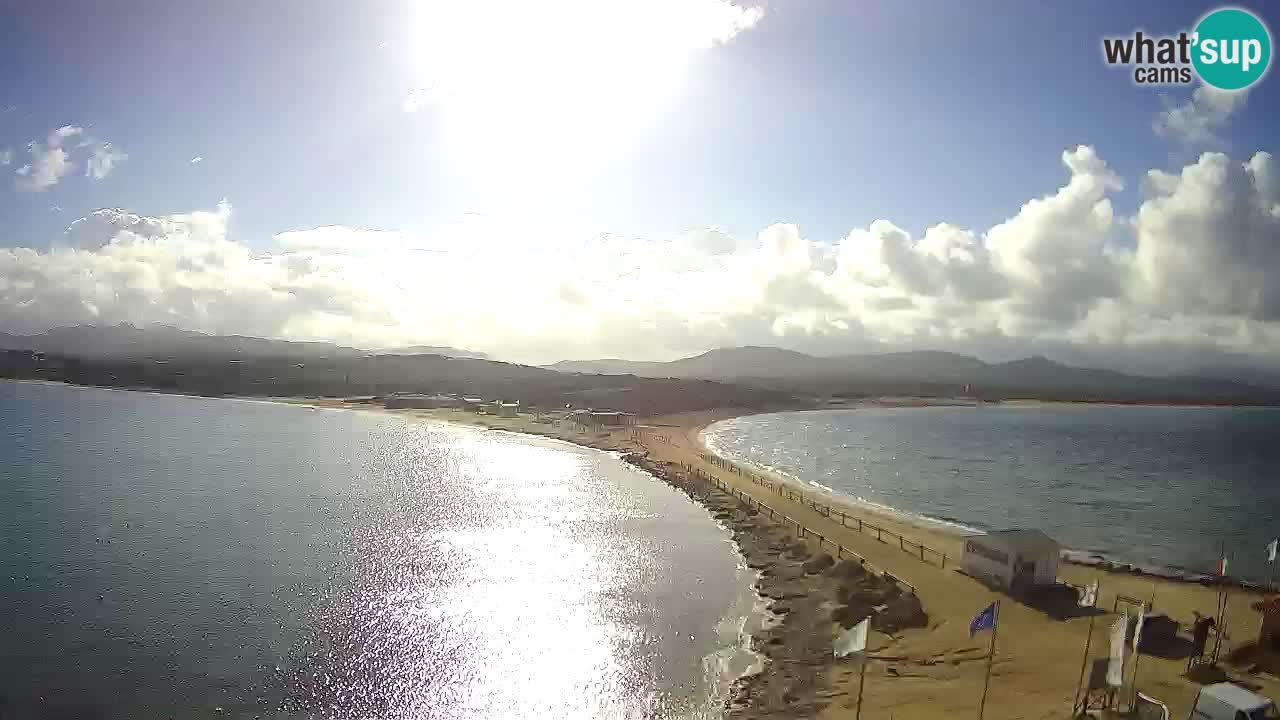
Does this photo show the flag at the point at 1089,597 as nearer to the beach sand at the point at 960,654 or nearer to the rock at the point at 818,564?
the beach sand at the point at 960,654

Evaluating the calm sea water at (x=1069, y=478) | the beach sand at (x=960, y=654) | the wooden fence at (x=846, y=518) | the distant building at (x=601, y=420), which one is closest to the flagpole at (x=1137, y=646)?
the beach sand at (x=960, y=654)

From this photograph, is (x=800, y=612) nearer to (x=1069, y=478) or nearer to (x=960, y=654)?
(x=960, y=654)

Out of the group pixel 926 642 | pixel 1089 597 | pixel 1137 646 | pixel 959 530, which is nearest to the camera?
pixel 1137 646

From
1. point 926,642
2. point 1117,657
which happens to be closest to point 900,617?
point 926,642

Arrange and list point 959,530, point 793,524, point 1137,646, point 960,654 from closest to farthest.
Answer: point 1137,646, point 960,654, point 793,524, point 959,530

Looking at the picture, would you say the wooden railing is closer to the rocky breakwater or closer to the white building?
the rocky breakwater

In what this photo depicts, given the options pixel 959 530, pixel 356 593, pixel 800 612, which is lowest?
pixel 356 593

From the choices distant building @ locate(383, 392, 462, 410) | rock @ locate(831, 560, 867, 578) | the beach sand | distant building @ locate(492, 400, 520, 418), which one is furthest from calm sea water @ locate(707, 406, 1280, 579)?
distant building @ locate(383, 392, 462, 410)
